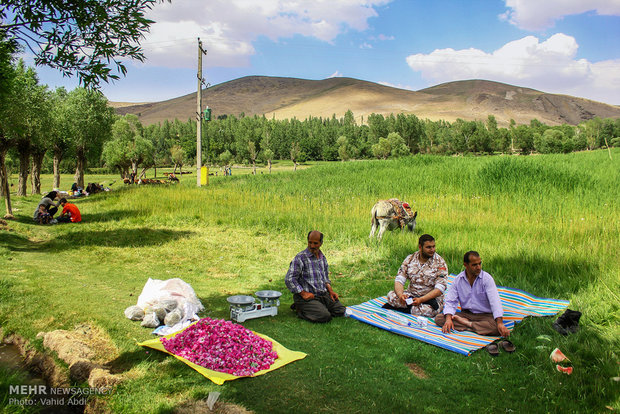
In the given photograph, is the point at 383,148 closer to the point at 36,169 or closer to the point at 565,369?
the point at 36,169

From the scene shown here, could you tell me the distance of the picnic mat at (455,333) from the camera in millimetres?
5832

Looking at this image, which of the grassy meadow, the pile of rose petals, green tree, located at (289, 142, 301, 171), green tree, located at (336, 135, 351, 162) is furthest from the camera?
green tree, located at (336, 135, 351, 162)

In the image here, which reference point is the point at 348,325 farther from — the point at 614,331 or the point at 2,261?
the point at 2,261

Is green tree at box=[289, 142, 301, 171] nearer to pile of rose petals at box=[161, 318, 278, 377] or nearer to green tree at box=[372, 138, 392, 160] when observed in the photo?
green tree at box=[372, 138, 392, 160]

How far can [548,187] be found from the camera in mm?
16781

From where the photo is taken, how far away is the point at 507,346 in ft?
18.5

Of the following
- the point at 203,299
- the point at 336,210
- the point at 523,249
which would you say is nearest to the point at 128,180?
the point at 336,210

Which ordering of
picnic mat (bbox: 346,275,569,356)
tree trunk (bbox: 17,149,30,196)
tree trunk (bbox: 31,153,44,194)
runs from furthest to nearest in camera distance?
tree trunk (bbox: 31,153,44,194) < tree trunk (bbox: 17,149,30,196) < picnic mat (bbox: 346,275,569,356)

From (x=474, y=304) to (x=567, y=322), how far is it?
1322mm

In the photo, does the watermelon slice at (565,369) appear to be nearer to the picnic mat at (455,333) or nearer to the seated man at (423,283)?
the picnic mat at (455,333)

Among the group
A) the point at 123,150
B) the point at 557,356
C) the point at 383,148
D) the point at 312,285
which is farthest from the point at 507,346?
the point at 383,148

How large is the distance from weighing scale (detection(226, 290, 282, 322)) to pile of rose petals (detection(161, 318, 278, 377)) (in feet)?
3.42

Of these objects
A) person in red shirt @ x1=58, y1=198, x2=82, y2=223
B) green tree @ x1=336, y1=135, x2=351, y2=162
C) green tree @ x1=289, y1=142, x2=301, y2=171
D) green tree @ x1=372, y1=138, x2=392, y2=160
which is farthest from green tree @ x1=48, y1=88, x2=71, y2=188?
green tree @ x1=372, y1=138, x2=392, y2=160
